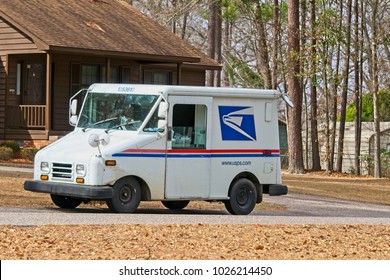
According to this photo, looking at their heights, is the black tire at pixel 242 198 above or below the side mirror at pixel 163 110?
below

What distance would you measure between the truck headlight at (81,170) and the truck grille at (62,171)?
16 centimetres

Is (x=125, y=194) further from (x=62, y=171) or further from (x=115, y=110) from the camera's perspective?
(x=115, y=110)

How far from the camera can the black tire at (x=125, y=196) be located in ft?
64.4

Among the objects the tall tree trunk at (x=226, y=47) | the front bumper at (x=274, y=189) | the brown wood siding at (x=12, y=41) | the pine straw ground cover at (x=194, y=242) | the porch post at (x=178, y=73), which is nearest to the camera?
the pine straw ground cover at (x=194, y=242)

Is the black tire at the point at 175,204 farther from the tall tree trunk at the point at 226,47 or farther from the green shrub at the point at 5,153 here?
the tall tree trunk at the point at 226,47

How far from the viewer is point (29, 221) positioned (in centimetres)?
1688

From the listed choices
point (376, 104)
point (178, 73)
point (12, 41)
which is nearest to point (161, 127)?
point (12, 41)

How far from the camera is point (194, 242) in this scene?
14875 millimetres

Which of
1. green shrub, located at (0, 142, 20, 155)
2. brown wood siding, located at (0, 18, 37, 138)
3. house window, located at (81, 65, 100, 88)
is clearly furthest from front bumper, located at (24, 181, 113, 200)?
house window, located at (81, 65, 100, 88)

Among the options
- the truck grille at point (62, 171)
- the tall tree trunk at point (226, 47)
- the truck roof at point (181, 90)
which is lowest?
the truck grille at point (62, 171)

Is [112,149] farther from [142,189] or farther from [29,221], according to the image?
[29,221]

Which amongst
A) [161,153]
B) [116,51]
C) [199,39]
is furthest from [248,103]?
[199,39]

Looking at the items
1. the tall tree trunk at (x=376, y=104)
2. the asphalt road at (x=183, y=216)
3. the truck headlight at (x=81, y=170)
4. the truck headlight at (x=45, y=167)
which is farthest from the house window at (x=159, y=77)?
the truck headlight at (x=81, y=170)

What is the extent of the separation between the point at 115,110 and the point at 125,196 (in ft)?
5.60
